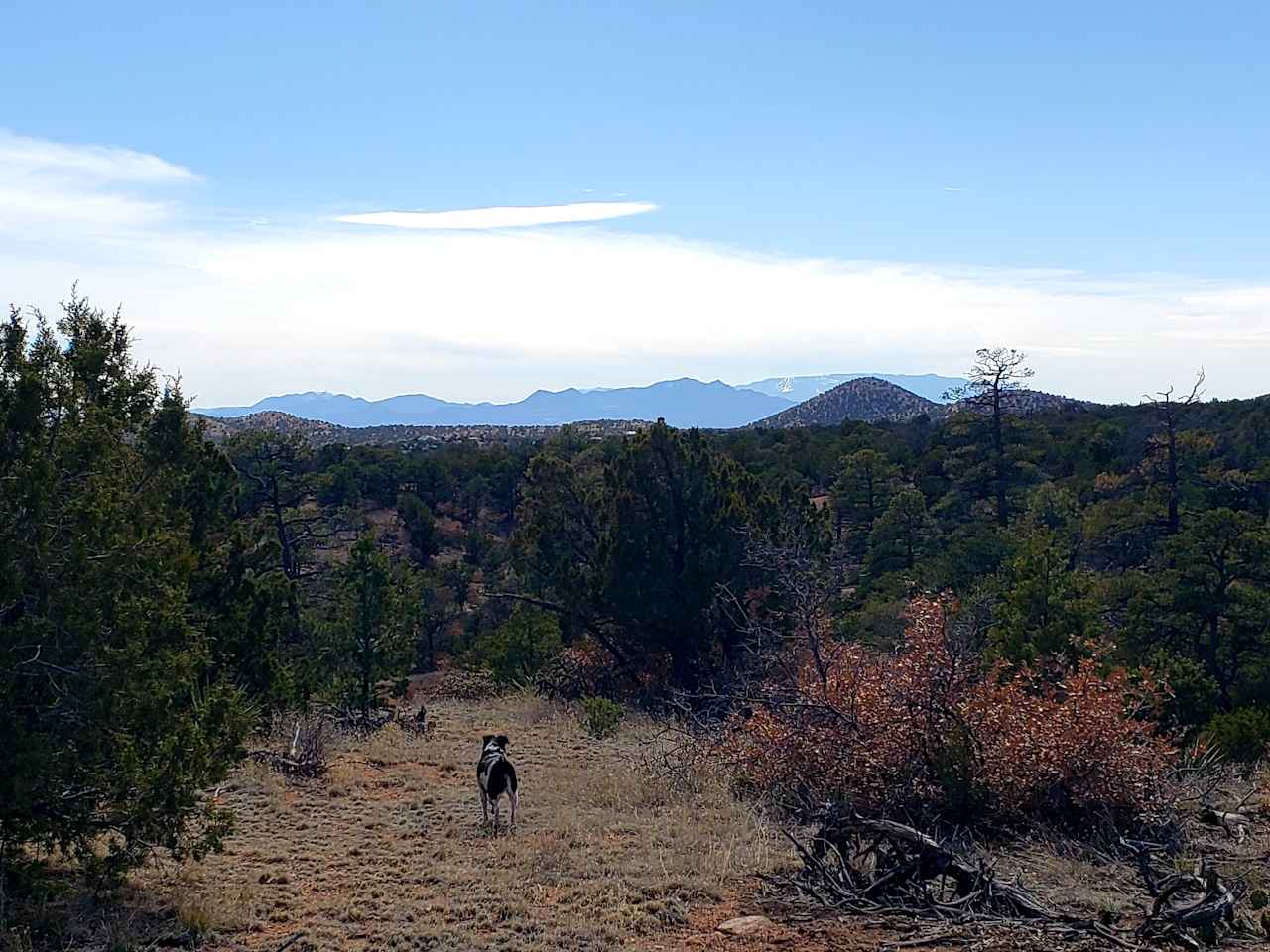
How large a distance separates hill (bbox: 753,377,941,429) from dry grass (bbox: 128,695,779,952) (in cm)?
7389

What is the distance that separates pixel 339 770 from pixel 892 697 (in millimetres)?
6598

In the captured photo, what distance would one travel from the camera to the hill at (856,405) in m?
87.4

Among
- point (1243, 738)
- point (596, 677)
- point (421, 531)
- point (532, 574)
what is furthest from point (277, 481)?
point (1243, 738)

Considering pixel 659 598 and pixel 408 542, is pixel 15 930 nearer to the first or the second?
pixel 659 598

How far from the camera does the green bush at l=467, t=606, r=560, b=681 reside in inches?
778

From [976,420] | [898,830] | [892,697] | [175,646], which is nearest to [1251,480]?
[976,420]

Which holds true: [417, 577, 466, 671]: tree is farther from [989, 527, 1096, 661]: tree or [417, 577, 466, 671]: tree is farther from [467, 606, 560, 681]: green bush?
[989, 527, 1096, 661]: tree

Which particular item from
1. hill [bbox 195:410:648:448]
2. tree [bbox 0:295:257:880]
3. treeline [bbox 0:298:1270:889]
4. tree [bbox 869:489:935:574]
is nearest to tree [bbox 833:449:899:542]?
treeline [bbox 0:298:1270:889]

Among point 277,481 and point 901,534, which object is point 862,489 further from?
point 277,481

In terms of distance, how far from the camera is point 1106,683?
28.9 feet

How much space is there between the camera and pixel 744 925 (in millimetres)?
6766

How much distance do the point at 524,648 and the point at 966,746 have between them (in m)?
12.6

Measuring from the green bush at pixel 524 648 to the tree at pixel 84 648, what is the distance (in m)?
12.2

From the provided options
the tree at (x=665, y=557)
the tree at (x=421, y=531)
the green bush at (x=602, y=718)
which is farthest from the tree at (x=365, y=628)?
the tree at (x=421, y=531)
